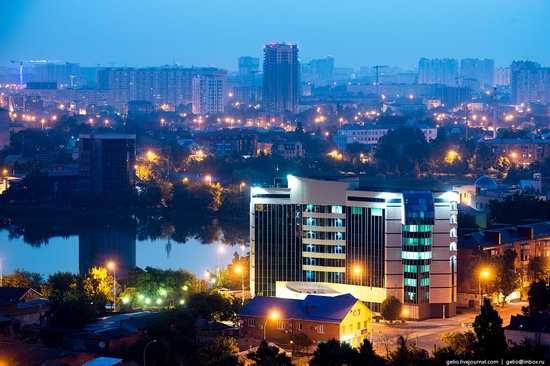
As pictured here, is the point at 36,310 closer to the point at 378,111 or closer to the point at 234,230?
the point at 234,230

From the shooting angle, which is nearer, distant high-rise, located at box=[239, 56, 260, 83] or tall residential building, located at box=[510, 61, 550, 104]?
tall residential building, located at box=[510, 61, 550, 104]

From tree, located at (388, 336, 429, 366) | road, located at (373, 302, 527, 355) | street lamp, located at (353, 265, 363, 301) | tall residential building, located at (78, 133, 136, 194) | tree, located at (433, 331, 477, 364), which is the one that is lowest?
road, located at (373, 302, 527, 355)

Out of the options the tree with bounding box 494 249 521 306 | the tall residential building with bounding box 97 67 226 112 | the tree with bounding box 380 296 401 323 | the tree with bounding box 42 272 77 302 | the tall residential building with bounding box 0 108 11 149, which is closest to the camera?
the tree with bounding box 380 296 401 323

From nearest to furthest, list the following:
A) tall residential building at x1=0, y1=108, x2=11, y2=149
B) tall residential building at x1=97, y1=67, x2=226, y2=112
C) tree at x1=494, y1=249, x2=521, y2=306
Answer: tree at x1=494, y1=249, x2=521, y2=306, tall residential building at x1=0, y1=108, x2=11, y2=149, tall residential building at x1=97, y1=67, x2=226, y2=112

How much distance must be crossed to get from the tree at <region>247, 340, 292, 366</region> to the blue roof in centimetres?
87

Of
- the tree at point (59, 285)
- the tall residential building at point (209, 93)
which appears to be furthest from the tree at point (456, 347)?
the tall residential building at point (209, 93)

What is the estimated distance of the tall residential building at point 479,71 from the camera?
48.3m

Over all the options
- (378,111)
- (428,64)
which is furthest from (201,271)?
(428,64)

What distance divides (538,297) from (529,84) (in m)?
32.7

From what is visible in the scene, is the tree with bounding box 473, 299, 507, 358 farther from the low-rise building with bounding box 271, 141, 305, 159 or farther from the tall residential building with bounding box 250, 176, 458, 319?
the low-rise building with bounding box 271, 141, 305, 159

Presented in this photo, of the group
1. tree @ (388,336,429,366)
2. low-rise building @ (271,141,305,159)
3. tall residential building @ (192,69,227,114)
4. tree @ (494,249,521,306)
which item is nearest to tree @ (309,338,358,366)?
tree @ (388,336,429,366)

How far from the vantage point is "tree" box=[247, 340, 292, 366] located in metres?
5.62

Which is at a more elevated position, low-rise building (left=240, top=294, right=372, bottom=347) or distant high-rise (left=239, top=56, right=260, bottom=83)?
distant high-rise (left=239, top=56, right=260, bottom=83)

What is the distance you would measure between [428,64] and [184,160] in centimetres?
2967
